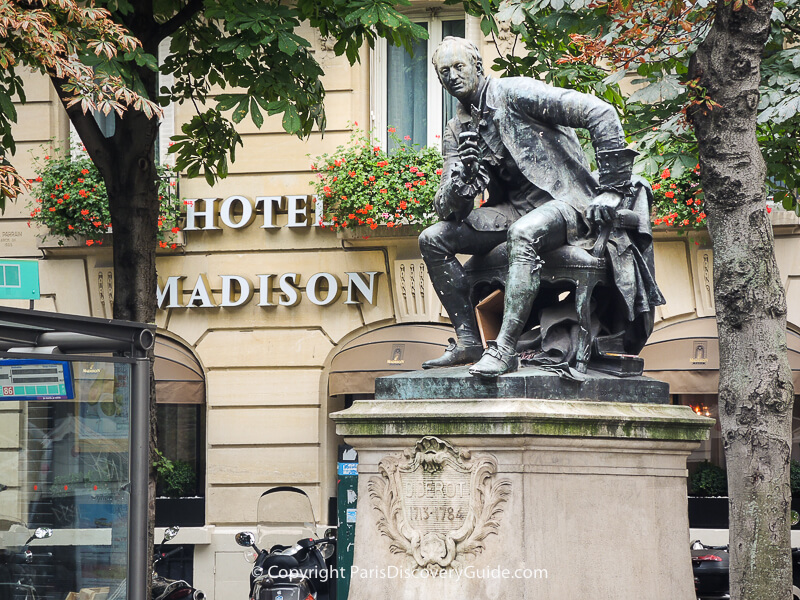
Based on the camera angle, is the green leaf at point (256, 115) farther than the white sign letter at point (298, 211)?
No

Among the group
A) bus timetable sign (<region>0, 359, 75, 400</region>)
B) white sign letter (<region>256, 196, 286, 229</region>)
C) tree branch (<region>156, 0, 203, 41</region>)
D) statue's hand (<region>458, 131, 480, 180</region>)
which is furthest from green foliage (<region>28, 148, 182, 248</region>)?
statue's hand (<region>458, 131, 480, 180</region>)

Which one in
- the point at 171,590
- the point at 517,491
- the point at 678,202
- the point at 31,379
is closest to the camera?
the point at 517,491

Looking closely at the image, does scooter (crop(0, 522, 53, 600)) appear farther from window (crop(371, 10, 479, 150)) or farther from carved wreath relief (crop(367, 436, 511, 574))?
window (crop(371, 10, 479, 150))

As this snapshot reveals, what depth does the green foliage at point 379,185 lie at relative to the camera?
15.5m

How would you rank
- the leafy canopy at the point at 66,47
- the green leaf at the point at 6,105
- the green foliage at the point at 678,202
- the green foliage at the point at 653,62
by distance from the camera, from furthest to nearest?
1. the green foliage at the point at 678,202
2. the green foliage at the point at 653,62
3. the green leaf at the point at 6,105
4. the leafy canopy at the point at 66,47

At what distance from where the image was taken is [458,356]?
6477mm

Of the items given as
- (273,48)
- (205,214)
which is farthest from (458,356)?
(205,214)

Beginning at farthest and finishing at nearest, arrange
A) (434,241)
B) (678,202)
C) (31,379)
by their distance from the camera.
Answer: (678,202) → (31,379) → (434,241)

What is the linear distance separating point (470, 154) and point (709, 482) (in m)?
10.1

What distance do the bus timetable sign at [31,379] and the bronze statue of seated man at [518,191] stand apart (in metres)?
3.39

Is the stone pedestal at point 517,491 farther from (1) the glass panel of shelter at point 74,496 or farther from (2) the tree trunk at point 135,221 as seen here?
(2) the tree trunk at point 135,221

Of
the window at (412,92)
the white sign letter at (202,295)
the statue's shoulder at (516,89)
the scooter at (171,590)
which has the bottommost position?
the scooter at (171,590)

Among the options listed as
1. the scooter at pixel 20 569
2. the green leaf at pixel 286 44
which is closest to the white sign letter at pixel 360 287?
the green leaf at pixel 286 44

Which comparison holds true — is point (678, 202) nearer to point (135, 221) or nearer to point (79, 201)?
point (135, 221)
